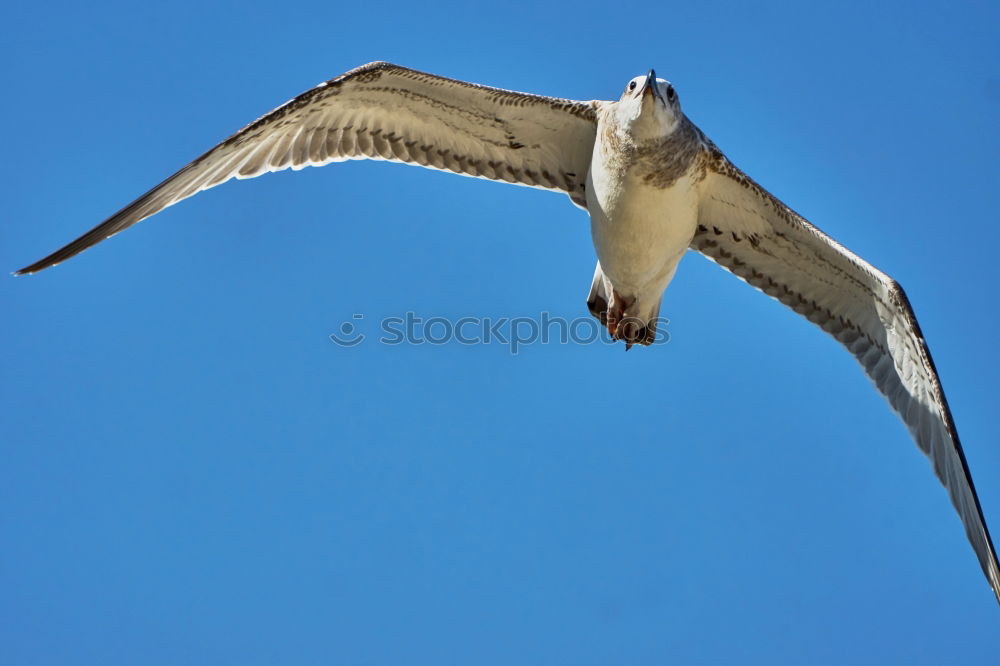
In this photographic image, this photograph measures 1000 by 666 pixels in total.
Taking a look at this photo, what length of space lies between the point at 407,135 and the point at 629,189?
2344 mm

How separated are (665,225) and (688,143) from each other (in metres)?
0.73

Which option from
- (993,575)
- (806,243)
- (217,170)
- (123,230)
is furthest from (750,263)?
(123,230)

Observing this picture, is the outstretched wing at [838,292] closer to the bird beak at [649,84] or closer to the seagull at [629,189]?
the seagull at [629,189]

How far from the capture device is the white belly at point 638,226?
8719 millimetres

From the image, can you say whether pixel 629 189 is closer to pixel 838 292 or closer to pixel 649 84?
pixel 649 84

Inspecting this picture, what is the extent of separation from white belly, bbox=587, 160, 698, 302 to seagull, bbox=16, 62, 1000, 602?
0.01 metres

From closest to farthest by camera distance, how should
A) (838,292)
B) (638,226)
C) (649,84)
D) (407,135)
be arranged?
1. (649,84)
2. (638,226)
3. (407,135)
4. (838,292)

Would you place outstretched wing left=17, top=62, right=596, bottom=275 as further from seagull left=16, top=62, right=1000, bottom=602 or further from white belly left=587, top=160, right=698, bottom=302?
white belly left=587, top=160, right=698, bottom=302

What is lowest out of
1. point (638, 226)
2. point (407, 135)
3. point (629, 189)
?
point (638, 226)

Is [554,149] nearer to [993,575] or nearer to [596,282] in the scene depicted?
[596,282]

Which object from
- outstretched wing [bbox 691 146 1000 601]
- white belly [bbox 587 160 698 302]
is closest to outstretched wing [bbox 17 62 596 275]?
white belly [bbox 587 160 698 302]

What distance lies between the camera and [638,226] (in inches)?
347

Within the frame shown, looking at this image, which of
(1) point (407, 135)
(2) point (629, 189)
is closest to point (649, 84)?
(2) point (629, 189)

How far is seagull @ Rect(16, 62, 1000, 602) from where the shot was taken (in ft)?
28.3
